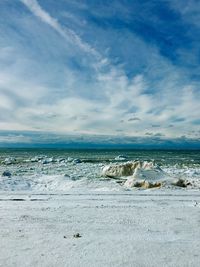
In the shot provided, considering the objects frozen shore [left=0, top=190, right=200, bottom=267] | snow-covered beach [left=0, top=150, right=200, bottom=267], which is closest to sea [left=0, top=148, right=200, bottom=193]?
snow-covered beach [left=0, top=150, right=200, bottom=267]

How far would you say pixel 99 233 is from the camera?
17.6 feet

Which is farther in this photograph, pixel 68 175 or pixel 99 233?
pixel 68 175

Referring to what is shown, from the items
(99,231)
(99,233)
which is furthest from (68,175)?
(99,233)

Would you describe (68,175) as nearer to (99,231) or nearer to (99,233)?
(99,231)

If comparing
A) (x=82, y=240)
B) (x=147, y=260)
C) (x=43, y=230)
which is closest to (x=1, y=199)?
(x=43, y=230)

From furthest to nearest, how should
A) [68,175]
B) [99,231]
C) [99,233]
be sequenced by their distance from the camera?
1. [68,175]
2. [99,231]
3. [99,233]

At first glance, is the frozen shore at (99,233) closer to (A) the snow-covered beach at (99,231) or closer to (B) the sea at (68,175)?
(A) the snow-covered beach at (99,231)

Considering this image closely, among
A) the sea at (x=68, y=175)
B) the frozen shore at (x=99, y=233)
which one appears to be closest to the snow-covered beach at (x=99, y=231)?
the frozen shore at (x=99, y=233)

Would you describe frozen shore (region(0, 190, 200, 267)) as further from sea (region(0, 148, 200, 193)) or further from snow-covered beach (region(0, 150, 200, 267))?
sea (region(0, 148, 200, 193))

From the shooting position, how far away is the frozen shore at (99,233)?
4.21m

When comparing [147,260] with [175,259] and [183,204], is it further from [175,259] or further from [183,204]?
[183,204]

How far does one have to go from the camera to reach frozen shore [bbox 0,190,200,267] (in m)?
4.21

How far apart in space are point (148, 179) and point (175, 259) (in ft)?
33.0

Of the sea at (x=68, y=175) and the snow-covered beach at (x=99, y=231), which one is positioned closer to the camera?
the snow-covered beach at (x=99, y=231)
